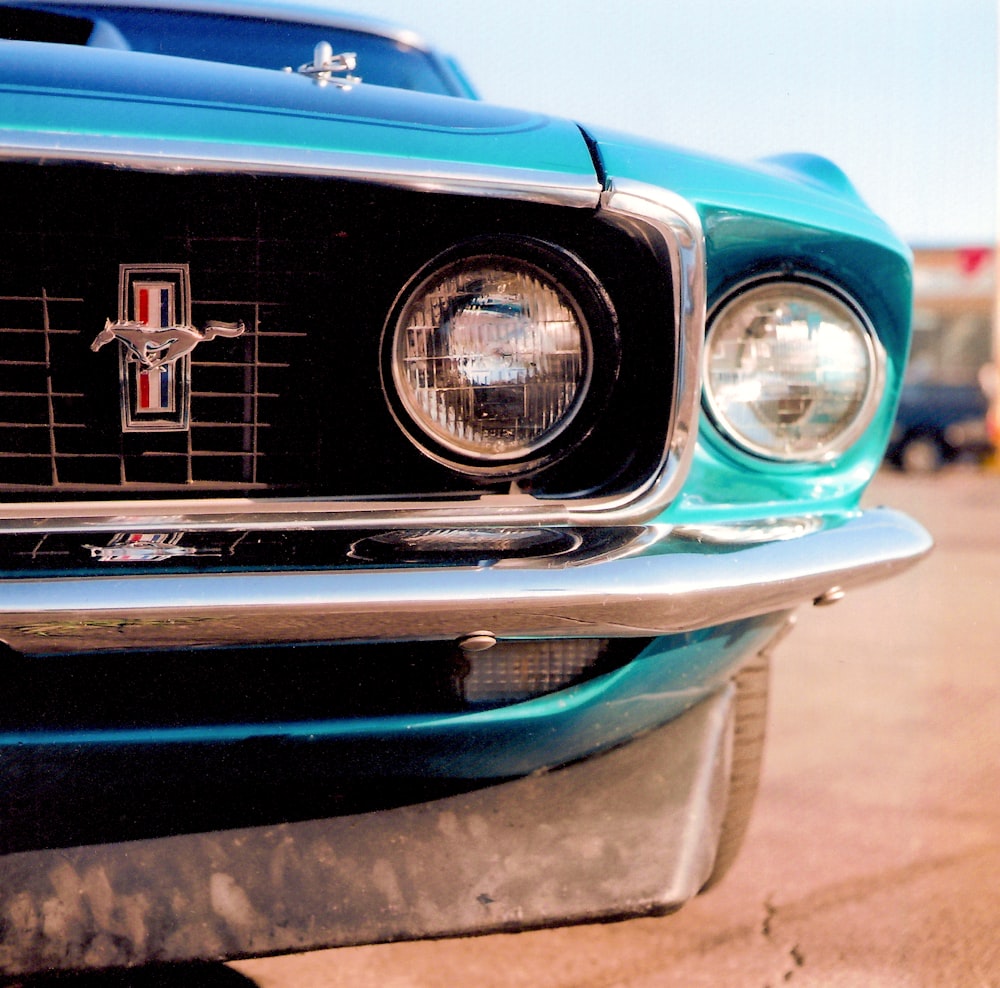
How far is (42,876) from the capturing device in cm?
119

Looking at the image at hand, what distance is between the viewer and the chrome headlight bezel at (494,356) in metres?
1.30

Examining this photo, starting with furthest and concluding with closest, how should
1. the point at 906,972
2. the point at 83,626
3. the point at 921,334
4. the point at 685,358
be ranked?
1. the point at 921,334
2. the point at 906,972
3. the point at 685,358
4. the point at 83,626

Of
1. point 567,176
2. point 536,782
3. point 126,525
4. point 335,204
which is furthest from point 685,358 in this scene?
point 126,525

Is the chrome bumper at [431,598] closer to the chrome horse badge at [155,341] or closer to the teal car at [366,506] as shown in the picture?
the teal car at [366,506]

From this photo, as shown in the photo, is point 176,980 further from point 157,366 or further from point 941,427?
point 941,427

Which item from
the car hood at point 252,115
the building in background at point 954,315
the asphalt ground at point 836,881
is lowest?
the building in background at point 954,315

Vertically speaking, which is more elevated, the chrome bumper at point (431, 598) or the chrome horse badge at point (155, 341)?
the chrome horse badge at point (155, 341)

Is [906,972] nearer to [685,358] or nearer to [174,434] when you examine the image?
[685,358]

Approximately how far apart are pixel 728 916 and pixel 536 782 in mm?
635

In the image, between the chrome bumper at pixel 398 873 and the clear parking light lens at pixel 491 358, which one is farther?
the clear parking light lens at pixel 491 358

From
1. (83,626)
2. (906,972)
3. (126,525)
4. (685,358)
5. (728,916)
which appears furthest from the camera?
(728,916)

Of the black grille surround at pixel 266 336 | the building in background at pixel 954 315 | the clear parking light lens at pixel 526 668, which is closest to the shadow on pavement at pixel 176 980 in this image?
the clear parking light lens at pixel 526 668

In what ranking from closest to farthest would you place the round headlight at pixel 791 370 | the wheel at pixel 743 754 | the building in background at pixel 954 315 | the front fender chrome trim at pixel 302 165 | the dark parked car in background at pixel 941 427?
the front fender chrome trim at pixel 302 165, the round headlight at pixel 791 370, the wheel at pixel 743 754, the dark parked car in background at pixel 941 427, the building in background at pixel 954 315

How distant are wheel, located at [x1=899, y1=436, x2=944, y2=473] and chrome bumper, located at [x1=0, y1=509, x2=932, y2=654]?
1237 cm
